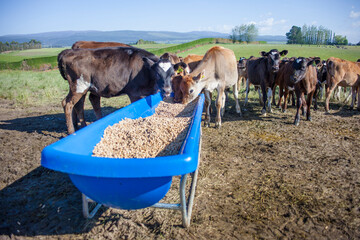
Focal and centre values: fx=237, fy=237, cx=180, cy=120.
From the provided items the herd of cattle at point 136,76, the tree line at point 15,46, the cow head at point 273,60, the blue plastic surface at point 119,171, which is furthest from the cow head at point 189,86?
the tree line at point 15,46

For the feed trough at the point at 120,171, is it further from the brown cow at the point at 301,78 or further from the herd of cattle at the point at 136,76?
the brown cow at the point at 301,78

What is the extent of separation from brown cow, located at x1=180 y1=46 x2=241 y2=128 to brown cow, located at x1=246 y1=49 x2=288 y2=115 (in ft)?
3.80

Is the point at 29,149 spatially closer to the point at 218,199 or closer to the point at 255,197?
the point at 218,199

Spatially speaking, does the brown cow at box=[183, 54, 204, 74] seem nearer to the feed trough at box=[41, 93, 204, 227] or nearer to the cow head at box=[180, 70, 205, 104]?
the cow head at box=[180, 70, 205, 104]

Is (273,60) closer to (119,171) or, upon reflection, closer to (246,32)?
(119,171)

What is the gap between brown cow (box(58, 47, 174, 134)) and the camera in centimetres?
509

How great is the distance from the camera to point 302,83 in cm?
673

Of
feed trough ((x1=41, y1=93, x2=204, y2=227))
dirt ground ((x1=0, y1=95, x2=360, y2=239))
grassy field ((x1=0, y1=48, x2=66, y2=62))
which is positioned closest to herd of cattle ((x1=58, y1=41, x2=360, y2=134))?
dirt ground ((x1=0, y1=95, x2=360, y2=239))

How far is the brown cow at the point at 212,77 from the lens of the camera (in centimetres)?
559

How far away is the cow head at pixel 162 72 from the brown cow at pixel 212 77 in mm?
433

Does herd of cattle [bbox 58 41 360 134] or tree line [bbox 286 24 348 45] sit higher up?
tree line [bbox 286 24 348 45]

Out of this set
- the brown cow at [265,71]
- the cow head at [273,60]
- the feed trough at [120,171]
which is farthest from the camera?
the brown cow at [265,71]

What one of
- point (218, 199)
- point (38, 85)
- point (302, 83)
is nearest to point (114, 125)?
point (218, 199)

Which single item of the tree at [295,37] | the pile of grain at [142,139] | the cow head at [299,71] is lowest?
the pile of grain at [142,139]
